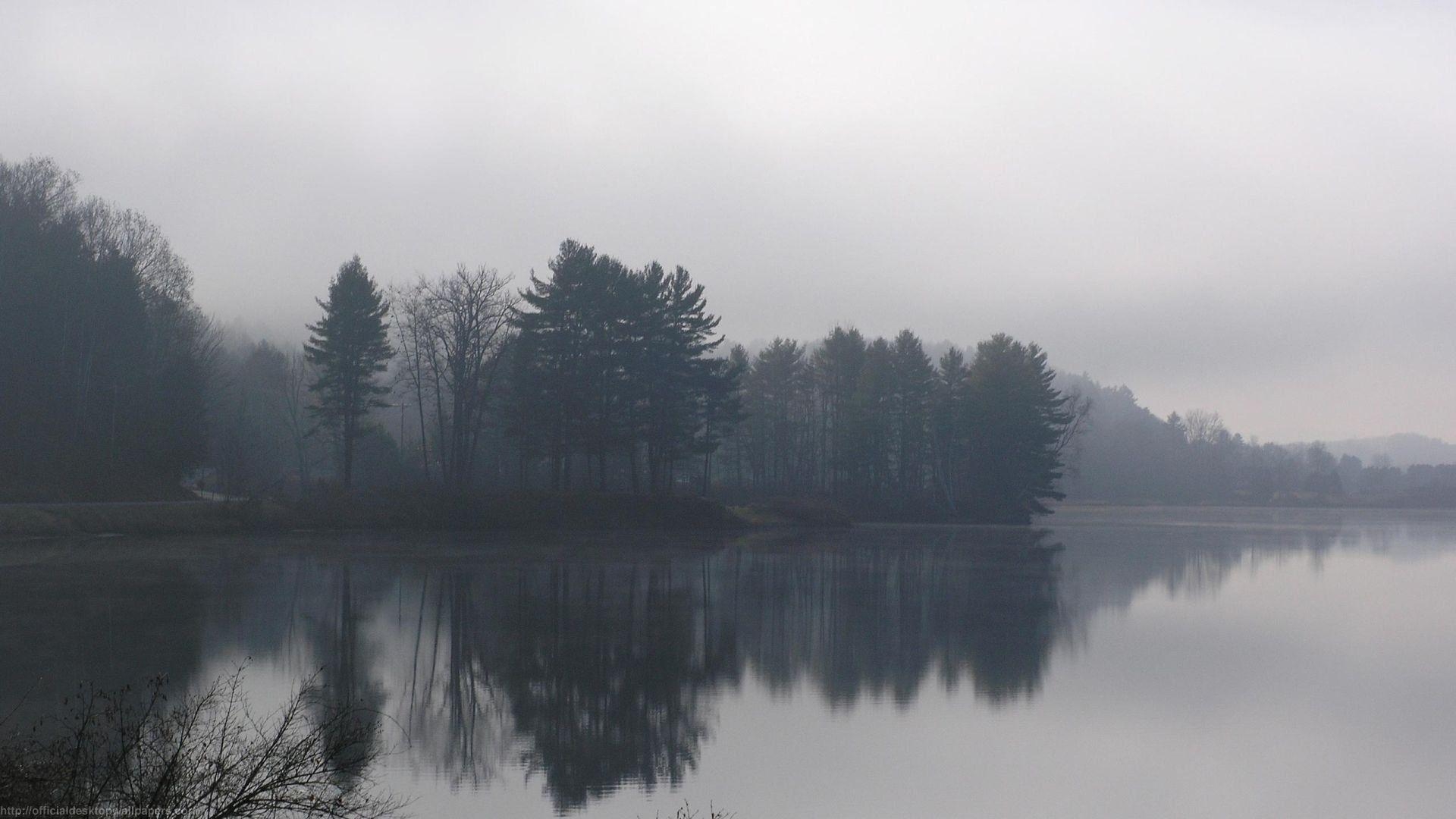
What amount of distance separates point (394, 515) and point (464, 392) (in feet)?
25.4

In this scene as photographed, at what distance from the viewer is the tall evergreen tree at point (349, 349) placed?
49.6 m

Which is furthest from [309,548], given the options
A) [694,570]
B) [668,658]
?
[668,658]

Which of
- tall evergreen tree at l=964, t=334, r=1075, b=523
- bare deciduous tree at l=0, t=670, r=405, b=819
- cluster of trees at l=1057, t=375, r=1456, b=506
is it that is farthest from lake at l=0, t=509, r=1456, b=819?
cluster of trees at l=1057, t=375, r=1456, b=506

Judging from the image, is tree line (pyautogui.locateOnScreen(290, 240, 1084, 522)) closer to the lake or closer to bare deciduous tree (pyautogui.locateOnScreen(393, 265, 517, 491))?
bare deciduous tree (pyautogui.locateOnScreen(393, 265, 517, 491))

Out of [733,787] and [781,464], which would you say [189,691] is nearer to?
[733,787]

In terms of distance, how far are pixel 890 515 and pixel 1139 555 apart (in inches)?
1149

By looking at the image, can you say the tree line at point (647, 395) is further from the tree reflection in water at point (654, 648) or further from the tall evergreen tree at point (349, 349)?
the tree reflection in water at point (654, 648)

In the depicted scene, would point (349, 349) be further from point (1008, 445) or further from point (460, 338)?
point (1008, 445)

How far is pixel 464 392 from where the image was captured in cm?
5128

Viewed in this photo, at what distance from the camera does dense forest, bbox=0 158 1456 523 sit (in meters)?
47.4

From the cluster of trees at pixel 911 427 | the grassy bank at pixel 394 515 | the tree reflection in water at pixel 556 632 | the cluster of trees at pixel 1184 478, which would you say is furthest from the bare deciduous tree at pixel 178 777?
the cluster of trees at pixel 1184 478

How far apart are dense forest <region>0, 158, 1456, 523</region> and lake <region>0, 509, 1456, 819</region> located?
18.9m

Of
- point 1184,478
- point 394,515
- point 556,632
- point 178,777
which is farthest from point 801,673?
point 1184,478

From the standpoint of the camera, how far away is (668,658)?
16219mm
